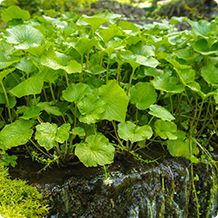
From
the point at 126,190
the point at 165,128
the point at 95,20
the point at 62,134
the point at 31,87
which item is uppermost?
the point at 95,20

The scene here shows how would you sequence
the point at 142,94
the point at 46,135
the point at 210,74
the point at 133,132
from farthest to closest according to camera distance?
the point at 210,74, the point at 142,94, the point at 133,132, the point at 46,135

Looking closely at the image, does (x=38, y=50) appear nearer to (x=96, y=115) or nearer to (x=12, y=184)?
(x=96, y=115)

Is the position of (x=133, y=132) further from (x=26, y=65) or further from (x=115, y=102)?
(x=26, y=65)

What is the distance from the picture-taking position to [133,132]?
4.97 feet

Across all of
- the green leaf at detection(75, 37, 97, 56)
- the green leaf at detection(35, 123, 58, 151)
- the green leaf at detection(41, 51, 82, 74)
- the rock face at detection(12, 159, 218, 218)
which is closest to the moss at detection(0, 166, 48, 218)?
the rock face at detection(12, 159, 218, 218)

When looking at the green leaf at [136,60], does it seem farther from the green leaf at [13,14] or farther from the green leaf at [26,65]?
the green leaf at [13,14]

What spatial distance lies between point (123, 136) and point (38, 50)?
0.44 m

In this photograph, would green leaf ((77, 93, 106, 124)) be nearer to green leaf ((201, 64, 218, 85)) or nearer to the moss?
the moss

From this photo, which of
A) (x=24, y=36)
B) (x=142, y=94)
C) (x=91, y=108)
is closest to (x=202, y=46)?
(x=142, y=94)

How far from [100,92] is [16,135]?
34 cm

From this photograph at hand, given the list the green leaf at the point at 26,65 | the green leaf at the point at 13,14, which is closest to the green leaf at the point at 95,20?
the green leaf at the point at 26,65

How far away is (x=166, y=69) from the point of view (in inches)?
70.9

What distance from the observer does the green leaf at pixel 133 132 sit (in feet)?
4.87

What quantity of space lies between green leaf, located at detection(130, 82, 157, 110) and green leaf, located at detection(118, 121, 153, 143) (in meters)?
0.11
